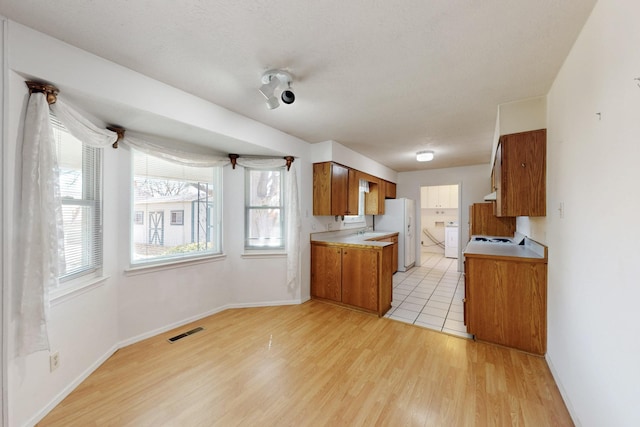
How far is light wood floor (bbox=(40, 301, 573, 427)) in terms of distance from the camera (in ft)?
5.15

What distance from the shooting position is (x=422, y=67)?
1.83m

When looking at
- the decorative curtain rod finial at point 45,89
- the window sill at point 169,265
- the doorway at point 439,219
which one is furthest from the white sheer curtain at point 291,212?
the doorway at point 439,219

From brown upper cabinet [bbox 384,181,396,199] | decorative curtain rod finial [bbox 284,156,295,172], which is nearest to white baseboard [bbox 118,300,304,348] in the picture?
decorative curtain rod finial [bbox 284,156,295,172]

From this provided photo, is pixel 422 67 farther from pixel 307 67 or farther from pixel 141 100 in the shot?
pixel 141 100

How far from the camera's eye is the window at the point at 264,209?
3.50 meters

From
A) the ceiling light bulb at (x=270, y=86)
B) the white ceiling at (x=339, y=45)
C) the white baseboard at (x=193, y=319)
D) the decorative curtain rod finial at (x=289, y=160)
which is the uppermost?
the white ceiling at (x=339, y=45)

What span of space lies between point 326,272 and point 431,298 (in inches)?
65.8

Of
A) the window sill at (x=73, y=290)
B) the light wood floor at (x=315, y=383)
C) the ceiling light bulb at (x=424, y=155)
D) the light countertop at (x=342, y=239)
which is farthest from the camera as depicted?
the ceiling light bulb at (x=424, y=155)

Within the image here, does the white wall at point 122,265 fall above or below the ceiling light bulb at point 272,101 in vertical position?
below

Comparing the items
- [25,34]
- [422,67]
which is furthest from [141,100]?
[422,67]

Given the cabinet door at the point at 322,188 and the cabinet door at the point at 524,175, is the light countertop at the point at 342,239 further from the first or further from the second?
the cabinet door at the point at 524,175

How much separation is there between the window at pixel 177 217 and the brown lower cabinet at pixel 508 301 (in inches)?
128

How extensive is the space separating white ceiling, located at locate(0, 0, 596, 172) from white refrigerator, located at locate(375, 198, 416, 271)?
3119 millimetres

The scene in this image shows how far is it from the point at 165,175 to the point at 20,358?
1.82 meters
